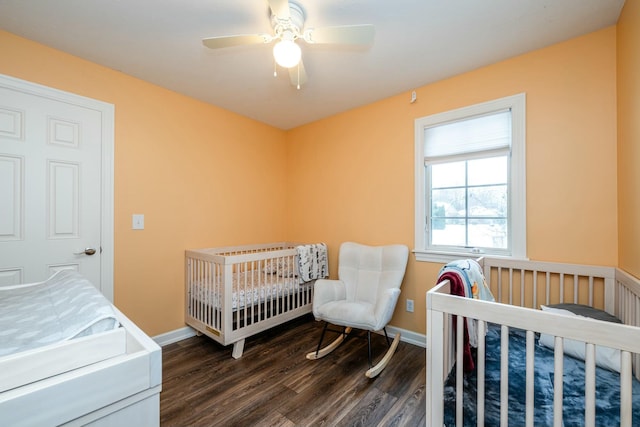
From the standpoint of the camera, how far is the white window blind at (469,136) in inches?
82.7

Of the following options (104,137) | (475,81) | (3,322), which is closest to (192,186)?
(104,137)

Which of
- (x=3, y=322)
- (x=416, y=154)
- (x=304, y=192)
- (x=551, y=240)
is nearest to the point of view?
(x=3, y=322)

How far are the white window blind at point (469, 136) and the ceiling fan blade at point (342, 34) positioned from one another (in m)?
1.23

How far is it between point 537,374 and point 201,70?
2.87 metres

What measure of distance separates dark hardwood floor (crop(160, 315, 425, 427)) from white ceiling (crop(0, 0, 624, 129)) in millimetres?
2321

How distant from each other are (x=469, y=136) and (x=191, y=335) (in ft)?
10.1

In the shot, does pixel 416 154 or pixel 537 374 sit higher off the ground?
pixel 416 154

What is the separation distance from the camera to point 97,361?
709mm

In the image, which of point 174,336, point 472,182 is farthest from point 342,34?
point 174,336

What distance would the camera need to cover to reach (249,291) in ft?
7.63

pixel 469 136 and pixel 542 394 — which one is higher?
pixel 469 136

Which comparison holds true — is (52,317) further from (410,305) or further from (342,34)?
(410,305)

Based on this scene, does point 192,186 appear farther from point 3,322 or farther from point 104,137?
point 3,322

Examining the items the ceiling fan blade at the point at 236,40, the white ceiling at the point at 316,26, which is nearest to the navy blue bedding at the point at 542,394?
the white ceiling at the point at 316,26
